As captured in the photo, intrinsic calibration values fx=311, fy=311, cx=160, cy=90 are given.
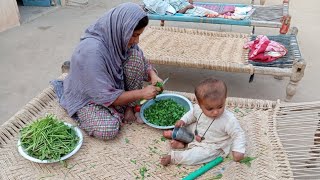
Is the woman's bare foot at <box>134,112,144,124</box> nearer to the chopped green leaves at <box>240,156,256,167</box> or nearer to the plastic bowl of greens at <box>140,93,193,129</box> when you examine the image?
the plastic bowl of greens at <box>140,93,193,129</box>

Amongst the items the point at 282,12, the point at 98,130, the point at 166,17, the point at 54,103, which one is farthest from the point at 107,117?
the point at 282,12

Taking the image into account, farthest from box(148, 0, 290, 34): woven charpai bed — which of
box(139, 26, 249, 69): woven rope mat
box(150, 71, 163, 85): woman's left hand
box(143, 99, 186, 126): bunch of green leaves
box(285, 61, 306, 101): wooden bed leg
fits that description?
box(143, 99, 186, 126): bunch of green leaves

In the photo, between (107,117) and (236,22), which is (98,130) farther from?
(236,22)

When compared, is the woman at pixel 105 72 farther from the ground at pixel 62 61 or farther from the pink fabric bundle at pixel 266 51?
the pink fabric bundle at pixel 266 51

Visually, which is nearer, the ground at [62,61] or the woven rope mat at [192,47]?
the woven rope mat at [192,47]

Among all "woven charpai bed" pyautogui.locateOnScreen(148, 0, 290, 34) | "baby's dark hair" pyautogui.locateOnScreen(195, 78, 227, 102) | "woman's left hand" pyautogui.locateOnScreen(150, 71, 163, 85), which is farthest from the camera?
"woven charpai bed" pyautogui.locateOnScreen(148, 0, 290, 34)

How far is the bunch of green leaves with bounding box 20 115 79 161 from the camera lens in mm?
1771

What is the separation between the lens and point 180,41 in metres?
3.50

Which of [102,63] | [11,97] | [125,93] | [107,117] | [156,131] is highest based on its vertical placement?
[102,63]

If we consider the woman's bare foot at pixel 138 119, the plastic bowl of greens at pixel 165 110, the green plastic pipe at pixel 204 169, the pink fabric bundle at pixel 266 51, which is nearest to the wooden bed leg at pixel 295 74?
the pink fabric bundle at pixel 266 51

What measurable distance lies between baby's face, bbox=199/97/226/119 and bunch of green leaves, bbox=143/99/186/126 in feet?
1.45

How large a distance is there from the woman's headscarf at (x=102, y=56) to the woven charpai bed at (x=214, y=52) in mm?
949

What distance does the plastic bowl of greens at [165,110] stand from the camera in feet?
6.97

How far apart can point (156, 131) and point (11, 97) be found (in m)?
1.77
